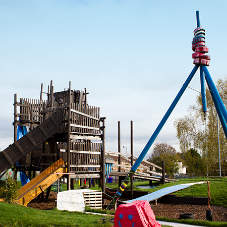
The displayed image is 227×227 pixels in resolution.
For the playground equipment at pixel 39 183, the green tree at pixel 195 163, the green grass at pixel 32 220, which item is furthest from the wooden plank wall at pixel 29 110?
the green tree at pixel 195 163

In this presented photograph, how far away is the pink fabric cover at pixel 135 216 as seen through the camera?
7379 mm

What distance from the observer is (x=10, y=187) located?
44.3 ft

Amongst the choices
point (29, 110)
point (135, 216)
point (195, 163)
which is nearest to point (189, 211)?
point (135, 216)

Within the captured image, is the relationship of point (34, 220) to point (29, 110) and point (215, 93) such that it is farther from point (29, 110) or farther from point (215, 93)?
point (29, 110)

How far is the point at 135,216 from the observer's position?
7.40 meters

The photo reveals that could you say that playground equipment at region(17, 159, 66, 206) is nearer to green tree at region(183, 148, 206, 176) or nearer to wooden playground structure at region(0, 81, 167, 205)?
wooden playground structure at region(0, 81, 167, 205)

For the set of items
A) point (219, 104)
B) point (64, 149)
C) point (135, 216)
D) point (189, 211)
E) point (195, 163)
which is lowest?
point (189, 211)

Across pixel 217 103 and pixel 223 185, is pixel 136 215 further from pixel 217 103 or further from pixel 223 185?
pixel 223 185

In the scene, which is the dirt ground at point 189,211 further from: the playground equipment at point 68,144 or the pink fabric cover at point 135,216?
the pink fabric cover at point 135,216

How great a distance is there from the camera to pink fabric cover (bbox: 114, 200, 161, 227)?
7379mm

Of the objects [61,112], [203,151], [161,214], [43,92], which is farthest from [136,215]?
[203,151]

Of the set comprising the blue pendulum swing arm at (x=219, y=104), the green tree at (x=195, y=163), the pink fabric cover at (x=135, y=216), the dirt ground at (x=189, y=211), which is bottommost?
the dirt ground at (x=189, y=211)

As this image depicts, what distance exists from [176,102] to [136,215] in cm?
870

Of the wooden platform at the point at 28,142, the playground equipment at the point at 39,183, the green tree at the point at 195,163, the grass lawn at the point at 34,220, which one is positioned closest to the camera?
the grass lawn at the point at 34,220
